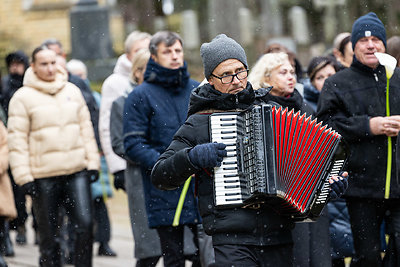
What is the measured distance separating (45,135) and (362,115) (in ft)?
9.90

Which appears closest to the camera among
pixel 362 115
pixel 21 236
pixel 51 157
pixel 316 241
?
pixel 316 241

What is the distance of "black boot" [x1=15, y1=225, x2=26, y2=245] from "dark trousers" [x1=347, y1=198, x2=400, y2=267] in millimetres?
5659

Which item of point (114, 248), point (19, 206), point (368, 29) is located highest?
point (368, 29)

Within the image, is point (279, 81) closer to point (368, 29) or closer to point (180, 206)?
point (368, 29)

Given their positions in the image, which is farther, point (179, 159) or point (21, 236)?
point (21, 236)

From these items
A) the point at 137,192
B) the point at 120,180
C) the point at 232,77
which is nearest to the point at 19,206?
the point at 120,180

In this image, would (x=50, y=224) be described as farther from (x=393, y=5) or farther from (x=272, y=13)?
(x=272, y=13)

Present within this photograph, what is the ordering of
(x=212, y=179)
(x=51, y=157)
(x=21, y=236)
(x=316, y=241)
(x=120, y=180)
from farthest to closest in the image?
(x=21, y=236), (x=120, y=180), (x=51, y=157), (x=316, y=241), (x=212, y=179)

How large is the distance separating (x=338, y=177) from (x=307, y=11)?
31276mm

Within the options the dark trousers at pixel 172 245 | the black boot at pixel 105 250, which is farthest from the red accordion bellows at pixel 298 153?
the black boot at pixel 105 250

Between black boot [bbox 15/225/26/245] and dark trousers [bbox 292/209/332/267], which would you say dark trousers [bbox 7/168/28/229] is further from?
dark trousers [bbox 292/209/332/267]

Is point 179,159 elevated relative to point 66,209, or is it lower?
elevated

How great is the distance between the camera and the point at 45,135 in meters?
8.85

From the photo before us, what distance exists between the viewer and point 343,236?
8.42 m
